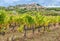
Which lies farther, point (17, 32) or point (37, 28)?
point (37, 28)

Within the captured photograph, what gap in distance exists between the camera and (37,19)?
6631cm

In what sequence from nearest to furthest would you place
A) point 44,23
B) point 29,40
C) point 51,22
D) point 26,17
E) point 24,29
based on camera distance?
point 29,40 → point 26,17 → point 24,29 → point 44,23 → point 51,22

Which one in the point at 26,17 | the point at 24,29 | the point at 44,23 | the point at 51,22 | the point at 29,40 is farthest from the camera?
the point at 51,22

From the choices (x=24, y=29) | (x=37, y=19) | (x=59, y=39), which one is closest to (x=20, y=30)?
(x=24, y=29)

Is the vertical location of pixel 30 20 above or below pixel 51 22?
above

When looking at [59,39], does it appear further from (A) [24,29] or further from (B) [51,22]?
(B) [51,22]

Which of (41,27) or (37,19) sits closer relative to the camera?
(37,19)

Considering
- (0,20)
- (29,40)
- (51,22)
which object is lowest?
(51,22)

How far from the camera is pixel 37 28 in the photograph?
73500 millimetres

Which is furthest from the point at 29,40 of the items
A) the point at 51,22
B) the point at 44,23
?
the point at 51,22

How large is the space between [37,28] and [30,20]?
13.5m

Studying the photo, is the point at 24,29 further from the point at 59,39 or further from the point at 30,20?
the point at 59,39

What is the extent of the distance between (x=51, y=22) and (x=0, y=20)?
1127 inches

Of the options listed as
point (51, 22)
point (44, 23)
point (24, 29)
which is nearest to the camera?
point (24, 29)
